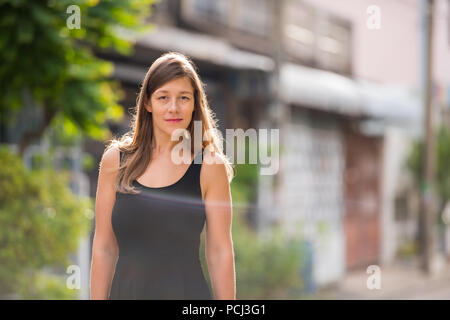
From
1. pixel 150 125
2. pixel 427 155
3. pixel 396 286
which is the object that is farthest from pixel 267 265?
pixel 150 125

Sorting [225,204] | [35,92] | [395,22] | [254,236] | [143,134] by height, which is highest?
[395,22]

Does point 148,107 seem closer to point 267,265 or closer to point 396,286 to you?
point 267,265

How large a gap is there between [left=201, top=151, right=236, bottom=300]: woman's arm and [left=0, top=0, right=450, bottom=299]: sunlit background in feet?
6.64

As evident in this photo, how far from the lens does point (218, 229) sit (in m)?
1.74

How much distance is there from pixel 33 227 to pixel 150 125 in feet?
11.9

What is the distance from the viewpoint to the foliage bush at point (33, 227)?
5.04m

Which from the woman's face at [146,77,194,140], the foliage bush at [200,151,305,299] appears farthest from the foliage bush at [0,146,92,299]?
the woman's face at [146,77,194,140]

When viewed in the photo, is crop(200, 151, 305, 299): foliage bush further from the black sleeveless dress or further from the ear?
the ear

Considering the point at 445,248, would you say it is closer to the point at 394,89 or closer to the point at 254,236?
the point at 394,89

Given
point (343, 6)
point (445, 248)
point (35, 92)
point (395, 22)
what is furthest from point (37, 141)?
point (445, 248)

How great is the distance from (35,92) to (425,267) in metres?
9.51

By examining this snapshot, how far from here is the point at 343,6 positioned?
40.2ft

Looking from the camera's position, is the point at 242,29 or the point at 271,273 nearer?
the point at 271,273

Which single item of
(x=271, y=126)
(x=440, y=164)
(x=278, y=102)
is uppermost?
(x=440, y=164)
